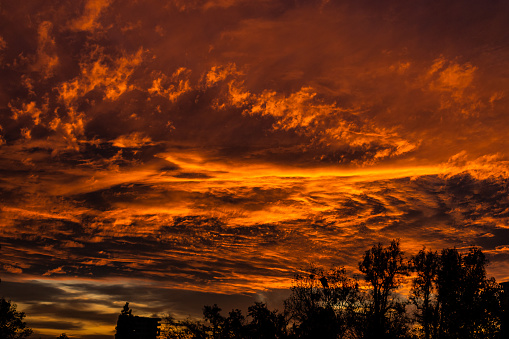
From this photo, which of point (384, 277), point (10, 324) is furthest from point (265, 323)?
point (10, 324)

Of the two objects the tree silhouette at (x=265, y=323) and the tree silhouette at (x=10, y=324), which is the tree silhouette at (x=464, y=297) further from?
the tree silhouette at (x=10, y=324)

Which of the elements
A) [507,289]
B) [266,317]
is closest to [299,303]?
[266,317]

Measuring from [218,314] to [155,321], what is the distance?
12657 centimetres

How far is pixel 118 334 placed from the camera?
92938 millimetres

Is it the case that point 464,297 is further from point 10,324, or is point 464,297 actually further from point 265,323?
point 10,324

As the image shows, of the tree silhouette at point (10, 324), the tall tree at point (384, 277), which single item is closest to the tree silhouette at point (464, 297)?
the tall tree at point (384, 277)

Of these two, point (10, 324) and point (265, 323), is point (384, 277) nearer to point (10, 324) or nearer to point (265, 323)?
point (265, 323)

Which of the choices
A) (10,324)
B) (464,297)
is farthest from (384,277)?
(10,324)

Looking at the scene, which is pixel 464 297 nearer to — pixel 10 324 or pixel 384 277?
pixel 384 277

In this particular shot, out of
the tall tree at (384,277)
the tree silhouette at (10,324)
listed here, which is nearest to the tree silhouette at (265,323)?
the tall tree at (384,277)

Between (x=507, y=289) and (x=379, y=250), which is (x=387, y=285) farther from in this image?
(x=507, y=289)

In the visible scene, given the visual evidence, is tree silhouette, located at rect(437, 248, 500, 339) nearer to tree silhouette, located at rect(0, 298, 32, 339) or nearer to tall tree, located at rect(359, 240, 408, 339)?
tall tree, located at rect(359, 240, 408, 339)

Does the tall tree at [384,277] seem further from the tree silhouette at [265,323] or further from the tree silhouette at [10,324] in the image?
the tree silhouette at [10,324]

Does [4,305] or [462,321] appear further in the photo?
[4,305]
